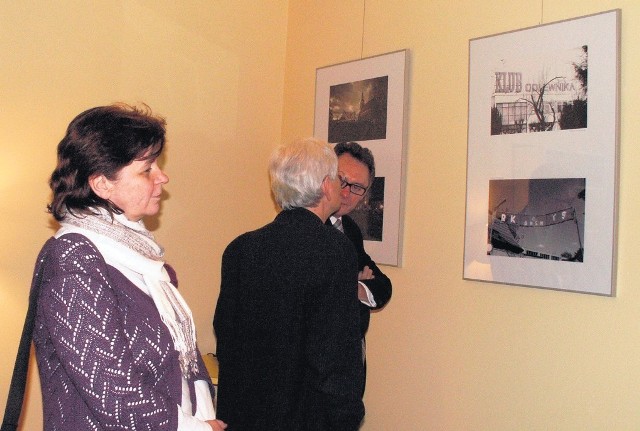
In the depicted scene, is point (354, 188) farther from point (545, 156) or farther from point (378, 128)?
point (545, 156)

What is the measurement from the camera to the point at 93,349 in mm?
1285

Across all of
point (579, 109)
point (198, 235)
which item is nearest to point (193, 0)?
point (198, 235)

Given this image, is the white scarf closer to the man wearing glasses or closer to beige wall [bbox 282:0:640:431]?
the man wearing glasses

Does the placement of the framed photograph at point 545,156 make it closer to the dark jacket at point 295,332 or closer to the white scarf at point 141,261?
the dark jacket at point 295,332

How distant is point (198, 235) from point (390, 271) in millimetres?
1026

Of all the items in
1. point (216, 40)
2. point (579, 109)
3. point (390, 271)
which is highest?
point (216, 40)

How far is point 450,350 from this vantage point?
8.50 feet

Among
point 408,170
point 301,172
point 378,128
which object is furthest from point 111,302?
point 378,128

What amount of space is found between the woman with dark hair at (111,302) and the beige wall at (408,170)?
114 centimetres

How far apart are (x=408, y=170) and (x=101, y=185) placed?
1681 mm

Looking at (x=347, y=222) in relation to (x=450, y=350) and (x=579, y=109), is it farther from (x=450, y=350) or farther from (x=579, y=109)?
(x=579, y=109)

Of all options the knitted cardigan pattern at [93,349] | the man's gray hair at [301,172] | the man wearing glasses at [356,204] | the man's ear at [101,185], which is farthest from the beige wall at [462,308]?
the man's ear at [101,185]

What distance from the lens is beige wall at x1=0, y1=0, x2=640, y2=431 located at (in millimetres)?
2219

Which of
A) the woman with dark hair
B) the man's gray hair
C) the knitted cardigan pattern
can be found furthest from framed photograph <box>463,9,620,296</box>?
the knitted cardigan pattern
